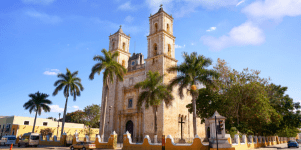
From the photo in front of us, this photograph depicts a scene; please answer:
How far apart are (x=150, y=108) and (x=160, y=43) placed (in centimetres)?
1100

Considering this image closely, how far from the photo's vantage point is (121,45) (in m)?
42.2

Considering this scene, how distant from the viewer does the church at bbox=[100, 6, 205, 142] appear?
3173 cm

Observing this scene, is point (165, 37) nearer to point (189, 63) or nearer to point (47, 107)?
point (189, 63)

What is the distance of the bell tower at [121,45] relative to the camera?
41.7 meters

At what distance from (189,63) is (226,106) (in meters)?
7.07

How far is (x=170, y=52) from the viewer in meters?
35.5

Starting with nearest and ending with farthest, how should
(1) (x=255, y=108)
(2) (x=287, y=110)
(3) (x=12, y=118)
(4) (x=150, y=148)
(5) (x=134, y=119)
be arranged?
1. (4) (x=150, y=148)
2. (1) (x=255, y=108)
3. (2) (x=287, y=110)
4. (5) (x=134, y=119)
5. (3) (x=12, y=118)

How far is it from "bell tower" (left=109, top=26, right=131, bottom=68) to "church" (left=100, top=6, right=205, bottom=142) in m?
2.87

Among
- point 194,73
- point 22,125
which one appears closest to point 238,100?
point 194,73

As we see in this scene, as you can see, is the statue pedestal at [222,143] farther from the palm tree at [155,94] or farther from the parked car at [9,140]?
the parked car at [9,140]

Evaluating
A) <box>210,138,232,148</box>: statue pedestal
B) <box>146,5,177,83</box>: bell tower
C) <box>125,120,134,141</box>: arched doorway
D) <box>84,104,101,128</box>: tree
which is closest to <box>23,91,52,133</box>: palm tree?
<box>84,104,101,128</box>: tree

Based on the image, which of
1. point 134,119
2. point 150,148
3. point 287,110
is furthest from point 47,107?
point 287,110

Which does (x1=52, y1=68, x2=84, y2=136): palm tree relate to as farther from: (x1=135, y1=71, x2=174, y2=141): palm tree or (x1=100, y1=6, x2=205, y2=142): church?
(x1=135, y1=71, x2=174, y2=141): palm tree

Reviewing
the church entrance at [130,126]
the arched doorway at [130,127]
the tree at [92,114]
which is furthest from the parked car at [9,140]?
the tree at [92,114]
